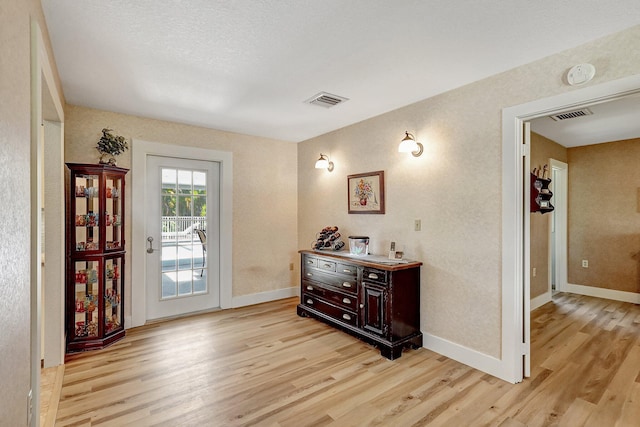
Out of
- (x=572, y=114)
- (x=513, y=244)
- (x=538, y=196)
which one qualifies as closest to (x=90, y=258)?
(x=513, y=244)

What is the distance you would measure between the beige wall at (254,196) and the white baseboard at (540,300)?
3.41m

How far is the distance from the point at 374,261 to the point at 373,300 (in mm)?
376

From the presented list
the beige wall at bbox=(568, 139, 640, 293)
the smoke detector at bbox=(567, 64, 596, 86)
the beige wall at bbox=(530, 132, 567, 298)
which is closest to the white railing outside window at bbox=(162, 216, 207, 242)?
the smoke detector at bbox=(567, 64, 596, 86)

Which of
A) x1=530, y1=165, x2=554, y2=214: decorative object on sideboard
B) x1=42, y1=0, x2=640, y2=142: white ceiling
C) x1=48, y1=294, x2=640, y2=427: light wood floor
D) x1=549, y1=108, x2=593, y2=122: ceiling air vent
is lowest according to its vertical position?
x1=48, y1=294, x2=640, y2=427: light wood floor

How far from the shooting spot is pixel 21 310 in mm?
1244

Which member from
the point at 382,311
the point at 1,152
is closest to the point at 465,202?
the point at 382,311

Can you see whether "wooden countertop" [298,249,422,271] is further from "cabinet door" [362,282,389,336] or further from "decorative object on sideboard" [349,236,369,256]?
"cabinet door" [362,282,389,336]

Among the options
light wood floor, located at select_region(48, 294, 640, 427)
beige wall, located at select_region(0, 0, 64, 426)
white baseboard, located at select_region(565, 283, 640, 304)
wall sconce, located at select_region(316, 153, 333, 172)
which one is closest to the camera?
beige wall, located at select_region(0, 0, 64, 426)

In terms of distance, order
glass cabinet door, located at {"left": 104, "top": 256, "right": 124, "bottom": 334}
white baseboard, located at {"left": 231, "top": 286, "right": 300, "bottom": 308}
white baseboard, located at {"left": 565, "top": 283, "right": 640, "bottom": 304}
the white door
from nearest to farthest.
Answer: glass cabinet door, located at {"left": 104, "top": 256, "right": 124, "bottom": 334} → the white door → white baseboard, located at {"left": 231, "top": 286, "right": 300, "bottom": 308} → white baseboard, located at {"left": 565, "top": 283, "right": 640, "bottom": 304}

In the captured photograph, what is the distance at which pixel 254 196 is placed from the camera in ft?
15.2

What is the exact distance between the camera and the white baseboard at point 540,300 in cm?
443

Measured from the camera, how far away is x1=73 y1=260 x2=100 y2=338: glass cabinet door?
3023mm

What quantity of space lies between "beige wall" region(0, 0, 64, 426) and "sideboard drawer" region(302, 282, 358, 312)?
2567 mm

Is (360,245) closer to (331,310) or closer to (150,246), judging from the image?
(331,310)
